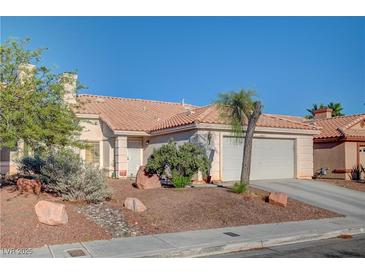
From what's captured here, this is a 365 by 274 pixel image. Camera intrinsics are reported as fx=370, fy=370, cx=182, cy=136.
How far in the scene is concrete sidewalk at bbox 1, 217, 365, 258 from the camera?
281 inches

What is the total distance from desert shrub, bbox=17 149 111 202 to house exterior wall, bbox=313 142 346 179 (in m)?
15.0

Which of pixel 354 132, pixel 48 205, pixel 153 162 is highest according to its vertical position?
pixel 354 132

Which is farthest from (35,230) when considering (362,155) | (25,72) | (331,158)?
(362,155)

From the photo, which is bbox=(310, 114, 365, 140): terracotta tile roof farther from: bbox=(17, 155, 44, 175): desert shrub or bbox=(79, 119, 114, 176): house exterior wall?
bbox=(17, 155, 44, 175): desert shrub

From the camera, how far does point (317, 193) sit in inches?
608

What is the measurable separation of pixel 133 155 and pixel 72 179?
1012 cm

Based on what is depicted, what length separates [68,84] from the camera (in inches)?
437

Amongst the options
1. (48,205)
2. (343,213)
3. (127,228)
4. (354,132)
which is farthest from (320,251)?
(354,132)

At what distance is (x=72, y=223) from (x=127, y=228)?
1.31m

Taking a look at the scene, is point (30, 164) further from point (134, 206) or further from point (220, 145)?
point (220, 145)

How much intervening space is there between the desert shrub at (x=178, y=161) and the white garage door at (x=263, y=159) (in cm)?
323

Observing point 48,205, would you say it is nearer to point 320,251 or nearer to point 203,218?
point 203,218

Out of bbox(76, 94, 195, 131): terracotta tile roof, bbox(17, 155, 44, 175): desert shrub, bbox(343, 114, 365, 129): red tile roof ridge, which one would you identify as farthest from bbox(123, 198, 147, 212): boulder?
bbox(343, 114, 365, 129): red tile roof ridge

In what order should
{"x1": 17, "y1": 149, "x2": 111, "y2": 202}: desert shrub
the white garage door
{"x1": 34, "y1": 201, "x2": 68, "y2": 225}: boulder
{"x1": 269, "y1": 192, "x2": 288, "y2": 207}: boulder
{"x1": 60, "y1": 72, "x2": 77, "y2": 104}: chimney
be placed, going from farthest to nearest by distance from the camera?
the white garage door → {"x1": 269, "y1": 192, "x2": 288, "y2": 207}: boulder → {"x1": 17, "y1": 149, "x2": 111, "y2": 202}: desert shrub → {"x1": 60, "y1": 72, "x2": 77, "y2": 104}: chimney → {"x1": 34, "y1": 201, "x2": 68, "y2": 225}: boulder
